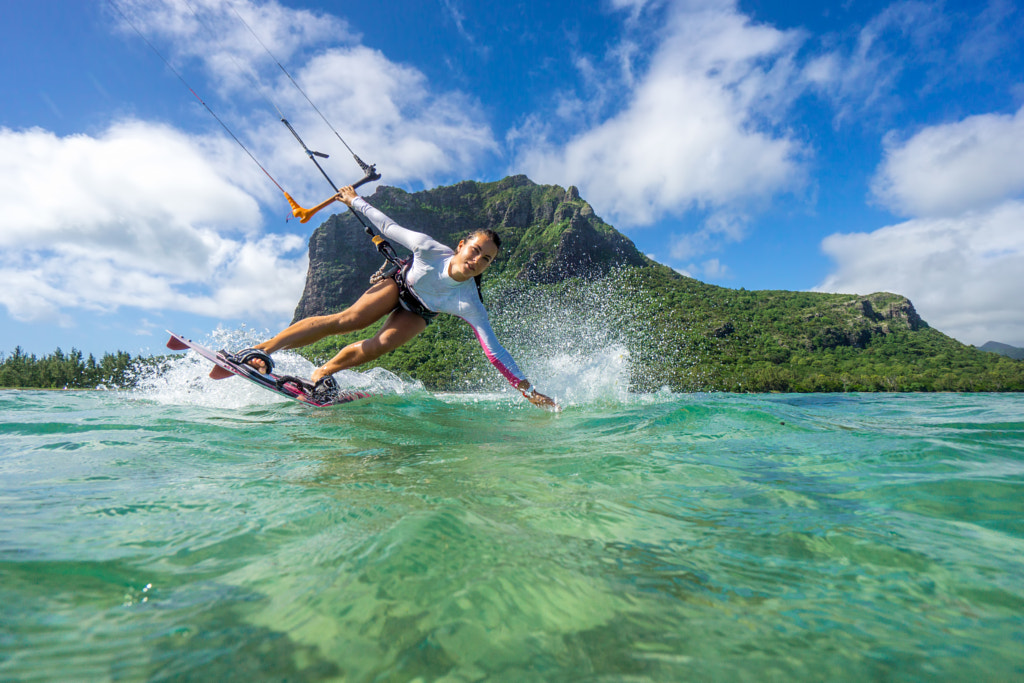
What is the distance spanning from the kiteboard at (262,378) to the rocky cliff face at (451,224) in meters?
69.4

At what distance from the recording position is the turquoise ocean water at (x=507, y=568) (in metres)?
1.08

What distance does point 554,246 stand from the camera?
72.1 m

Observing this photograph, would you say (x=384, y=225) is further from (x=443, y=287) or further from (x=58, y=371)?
(x=58, y=371)

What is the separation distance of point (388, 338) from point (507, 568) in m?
5.03

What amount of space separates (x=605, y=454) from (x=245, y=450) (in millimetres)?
2749

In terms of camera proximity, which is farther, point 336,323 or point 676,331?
point 676,331

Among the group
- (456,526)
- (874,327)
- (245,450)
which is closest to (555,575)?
(456,526)

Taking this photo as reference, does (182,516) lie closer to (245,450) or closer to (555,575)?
(555,575)

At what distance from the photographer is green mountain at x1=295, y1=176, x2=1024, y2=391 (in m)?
39.1

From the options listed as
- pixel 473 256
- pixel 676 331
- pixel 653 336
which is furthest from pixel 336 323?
pixel 653 336

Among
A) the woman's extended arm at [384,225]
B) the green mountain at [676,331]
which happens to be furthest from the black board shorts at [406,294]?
the green mountain at [676,331]

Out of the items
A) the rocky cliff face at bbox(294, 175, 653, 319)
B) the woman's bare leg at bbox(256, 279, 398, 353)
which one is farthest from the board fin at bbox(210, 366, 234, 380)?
the rocky cliff face at bbox(294, 175, 653, 319)

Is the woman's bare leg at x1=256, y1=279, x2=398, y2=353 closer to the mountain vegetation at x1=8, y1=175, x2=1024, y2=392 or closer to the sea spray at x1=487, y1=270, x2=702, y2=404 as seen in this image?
the sea spray at x1=487, y1=270, x2=702, y2=404

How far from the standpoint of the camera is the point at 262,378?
20.1 feet
